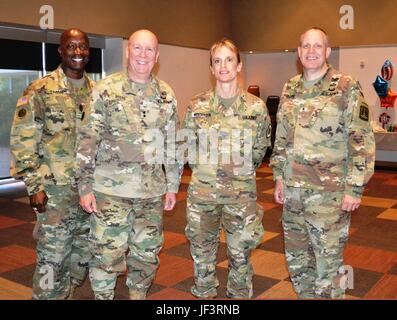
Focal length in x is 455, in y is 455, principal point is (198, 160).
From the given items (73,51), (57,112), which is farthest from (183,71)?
(57,112)

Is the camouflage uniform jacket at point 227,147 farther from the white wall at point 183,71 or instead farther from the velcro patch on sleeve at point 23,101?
the white wall at point 183,71

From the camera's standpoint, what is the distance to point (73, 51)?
2799 millimetres

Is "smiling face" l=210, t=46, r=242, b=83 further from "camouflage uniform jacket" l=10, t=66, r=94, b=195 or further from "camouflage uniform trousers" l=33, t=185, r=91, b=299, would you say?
"camouflage uniform trousers" l=33, t=185, r=91, b=299

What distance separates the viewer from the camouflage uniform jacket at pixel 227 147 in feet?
9.05

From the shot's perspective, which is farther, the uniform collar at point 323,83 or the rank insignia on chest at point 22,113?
the rank insignia on chest at point 22,113

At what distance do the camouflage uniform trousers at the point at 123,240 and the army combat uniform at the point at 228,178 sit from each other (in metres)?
0.30

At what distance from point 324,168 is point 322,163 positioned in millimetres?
30

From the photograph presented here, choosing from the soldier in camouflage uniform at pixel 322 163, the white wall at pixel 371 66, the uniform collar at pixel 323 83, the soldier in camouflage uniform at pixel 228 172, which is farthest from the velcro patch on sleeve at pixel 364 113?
the white wall at pixel 371 66

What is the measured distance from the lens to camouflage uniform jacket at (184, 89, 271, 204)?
2.76 m

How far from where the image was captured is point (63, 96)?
9.13 feet

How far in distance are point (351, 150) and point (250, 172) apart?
62 centimetres

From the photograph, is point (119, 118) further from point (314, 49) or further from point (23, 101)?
point (314, 49)
